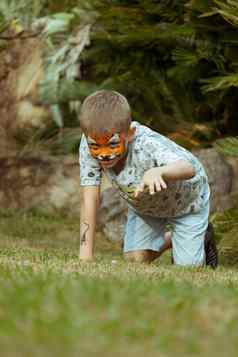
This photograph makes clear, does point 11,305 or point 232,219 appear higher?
point 11,305

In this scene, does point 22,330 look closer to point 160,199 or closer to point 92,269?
point 92,269

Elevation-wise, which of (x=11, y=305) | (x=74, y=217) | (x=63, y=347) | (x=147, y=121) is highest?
(x=63, y=347)

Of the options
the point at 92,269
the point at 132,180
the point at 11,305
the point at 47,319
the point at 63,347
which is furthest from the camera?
the point at 132,180

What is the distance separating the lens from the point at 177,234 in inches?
275

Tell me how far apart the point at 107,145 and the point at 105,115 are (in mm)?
173

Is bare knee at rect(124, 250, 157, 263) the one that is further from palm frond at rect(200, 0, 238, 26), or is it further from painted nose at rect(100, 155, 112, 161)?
palm frond at rect(200, 0, 238, 26)

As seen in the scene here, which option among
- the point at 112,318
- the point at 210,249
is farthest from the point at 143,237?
the point at 112,318

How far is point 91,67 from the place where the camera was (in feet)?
39.7

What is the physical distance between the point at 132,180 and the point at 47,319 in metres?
3.18

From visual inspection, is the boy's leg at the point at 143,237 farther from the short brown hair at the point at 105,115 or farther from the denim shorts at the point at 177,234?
the short brown hair at the point at 105,115

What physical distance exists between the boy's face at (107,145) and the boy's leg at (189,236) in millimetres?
1028

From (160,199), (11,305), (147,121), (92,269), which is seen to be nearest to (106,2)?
(147,121)

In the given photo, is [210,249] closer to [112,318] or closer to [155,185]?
[155,185]

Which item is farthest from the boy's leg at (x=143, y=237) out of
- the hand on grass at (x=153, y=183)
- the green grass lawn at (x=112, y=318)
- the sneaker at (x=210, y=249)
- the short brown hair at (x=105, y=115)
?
the green grass lawn at (x=112, y=318)
